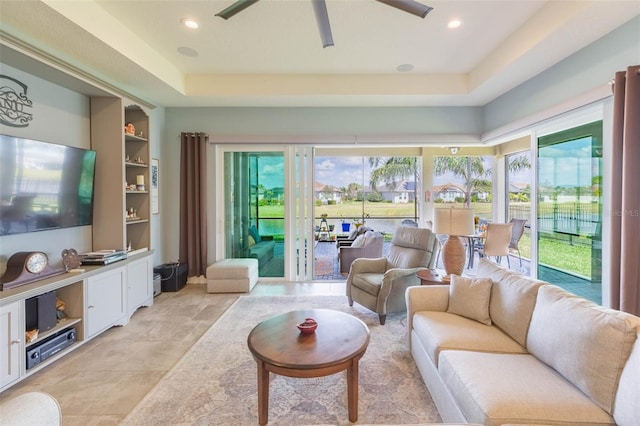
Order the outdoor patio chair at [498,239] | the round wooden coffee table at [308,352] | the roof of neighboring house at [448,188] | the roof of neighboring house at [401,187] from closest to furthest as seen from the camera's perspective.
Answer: the round wooden coffee table at [308,352], the outdoor patio chair at [498,239], the roof of neighboring house at [448,188], the roof of neighboring house at [401,187]

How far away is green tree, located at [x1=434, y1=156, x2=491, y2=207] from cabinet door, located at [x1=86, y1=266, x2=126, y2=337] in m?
6.11

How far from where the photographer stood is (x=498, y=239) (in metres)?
4.47

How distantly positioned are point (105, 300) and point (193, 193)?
6.67 feet

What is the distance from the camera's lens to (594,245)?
283cm

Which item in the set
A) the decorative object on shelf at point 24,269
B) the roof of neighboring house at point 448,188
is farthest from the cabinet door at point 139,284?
the roof of neighboring house at point 448,188

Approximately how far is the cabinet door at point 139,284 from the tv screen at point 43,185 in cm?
70

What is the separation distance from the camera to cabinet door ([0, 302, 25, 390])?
1960 millimetres

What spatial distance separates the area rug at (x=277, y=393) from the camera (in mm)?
1769

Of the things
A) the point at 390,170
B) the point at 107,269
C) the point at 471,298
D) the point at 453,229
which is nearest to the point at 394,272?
the point at 453,229

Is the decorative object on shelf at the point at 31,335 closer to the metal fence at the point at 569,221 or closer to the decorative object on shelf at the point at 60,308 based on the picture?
the decorative object on shelf at the point at 60,308

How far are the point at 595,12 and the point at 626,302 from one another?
218cm

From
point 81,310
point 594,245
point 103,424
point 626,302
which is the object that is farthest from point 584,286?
point 81,310

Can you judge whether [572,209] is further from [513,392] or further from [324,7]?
[324,7]

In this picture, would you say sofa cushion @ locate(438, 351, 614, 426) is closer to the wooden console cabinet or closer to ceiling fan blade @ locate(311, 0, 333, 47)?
ceiling fan blade @ locate(311, 0, 333, 47)
